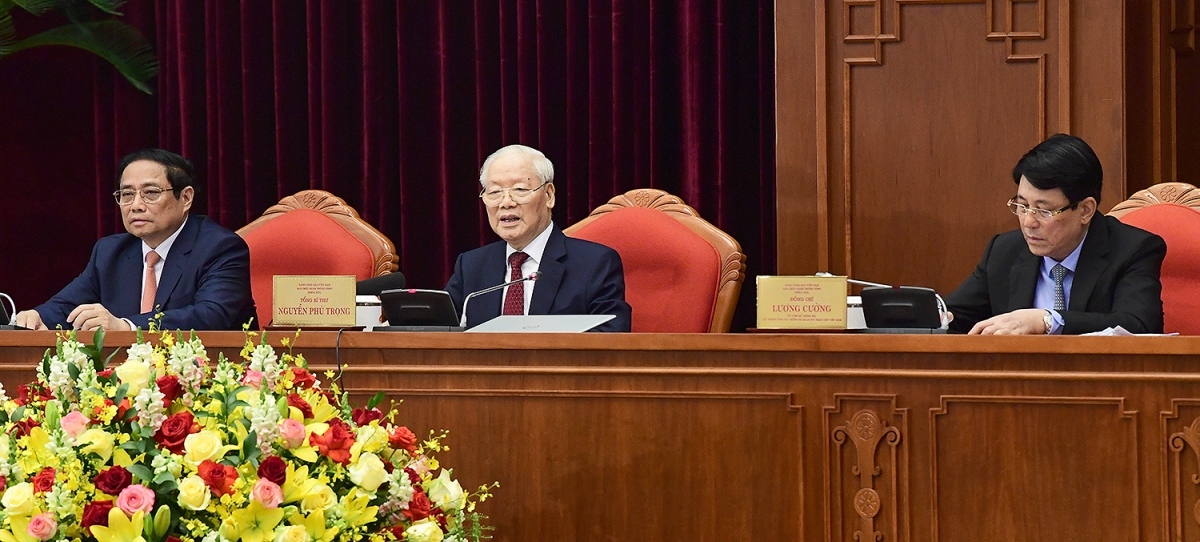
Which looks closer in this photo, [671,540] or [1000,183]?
[671,540]

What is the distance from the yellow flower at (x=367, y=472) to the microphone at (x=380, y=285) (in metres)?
1.42

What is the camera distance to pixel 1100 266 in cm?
287

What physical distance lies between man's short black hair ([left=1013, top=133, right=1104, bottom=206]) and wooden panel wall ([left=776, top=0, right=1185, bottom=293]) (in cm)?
92

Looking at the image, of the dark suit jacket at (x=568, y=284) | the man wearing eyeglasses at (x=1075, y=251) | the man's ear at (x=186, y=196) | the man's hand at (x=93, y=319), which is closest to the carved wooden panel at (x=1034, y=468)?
the man wearing eyeglasses at (x=1075, y=251)

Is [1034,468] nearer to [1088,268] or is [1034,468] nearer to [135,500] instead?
[1088,268]

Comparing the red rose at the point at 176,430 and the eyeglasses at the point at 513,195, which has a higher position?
the eyeglasses at the point at 513,195

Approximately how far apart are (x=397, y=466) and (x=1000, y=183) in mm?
2620

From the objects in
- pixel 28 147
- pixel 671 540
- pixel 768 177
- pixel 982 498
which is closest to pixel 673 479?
pixel 671 540

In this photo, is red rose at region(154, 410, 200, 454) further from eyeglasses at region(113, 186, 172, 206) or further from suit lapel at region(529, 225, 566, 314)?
eyeglasses at region(113, 186, 172, 206)

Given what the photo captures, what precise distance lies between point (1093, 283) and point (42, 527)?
7.24 ft

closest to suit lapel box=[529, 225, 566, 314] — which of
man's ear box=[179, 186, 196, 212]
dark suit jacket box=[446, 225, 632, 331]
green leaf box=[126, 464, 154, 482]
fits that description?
dark suit jacket box=[446, 225, 632, 331]

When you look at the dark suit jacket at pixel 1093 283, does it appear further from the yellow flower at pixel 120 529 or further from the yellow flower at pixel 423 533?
the yellow flower at pixel 120 529

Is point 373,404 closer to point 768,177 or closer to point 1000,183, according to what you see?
point 1000,183

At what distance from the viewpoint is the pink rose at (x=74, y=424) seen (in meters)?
1.50
